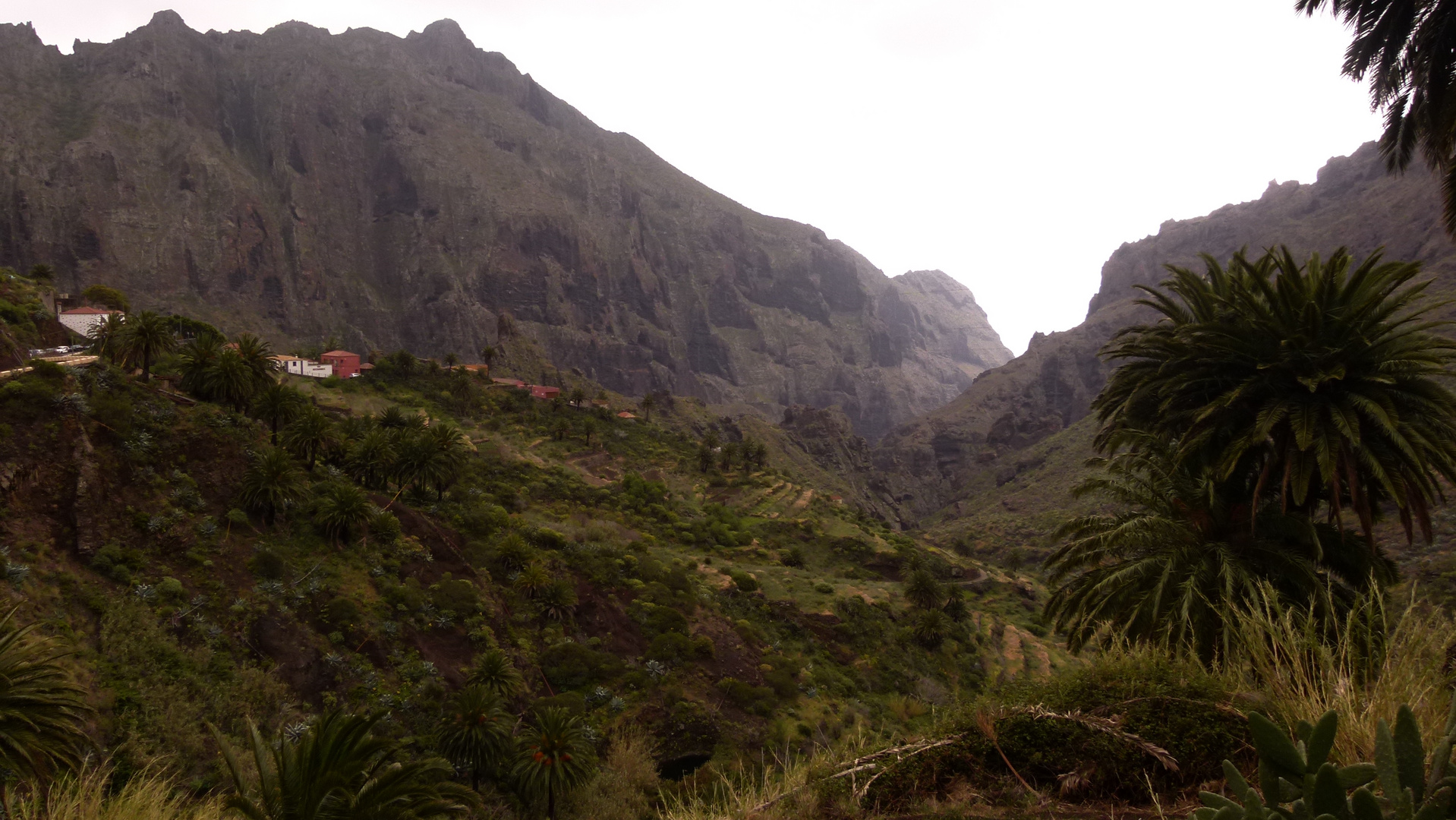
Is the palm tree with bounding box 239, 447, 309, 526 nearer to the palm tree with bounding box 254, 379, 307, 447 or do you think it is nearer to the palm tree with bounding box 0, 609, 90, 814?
the palm tree with bounding box 254, 379, 307, 447

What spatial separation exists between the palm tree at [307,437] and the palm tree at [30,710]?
92.2 ft

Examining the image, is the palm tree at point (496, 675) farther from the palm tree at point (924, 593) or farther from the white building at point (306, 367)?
the white building at point (306, 367)

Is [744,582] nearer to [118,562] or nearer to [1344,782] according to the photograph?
[118,562]

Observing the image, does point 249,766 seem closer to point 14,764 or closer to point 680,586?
point 14,764

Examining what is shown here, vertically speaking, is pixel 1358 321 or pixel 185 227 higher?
pixel 185 227

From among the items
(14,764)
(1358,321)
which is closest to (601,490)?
(14,764)

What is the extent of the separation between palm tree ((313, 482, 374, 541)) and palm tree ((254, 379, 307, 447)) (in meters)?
6.41

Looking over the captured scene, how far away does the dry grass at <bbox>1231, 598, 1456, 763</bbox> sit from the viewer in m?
5.19

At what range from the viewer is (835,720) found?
125 feet

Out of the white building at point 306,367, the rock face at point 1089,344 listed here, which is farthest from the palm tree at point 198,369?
the rock face at point 1089,344

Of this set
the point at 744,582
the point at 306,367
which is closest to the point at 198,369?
the point at 744,582

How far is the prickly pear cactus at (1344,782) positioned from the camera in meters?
3.32

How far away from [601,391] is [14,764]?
12567 centimetres

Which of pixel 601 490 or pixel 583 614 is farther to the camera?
pixel 601 490
